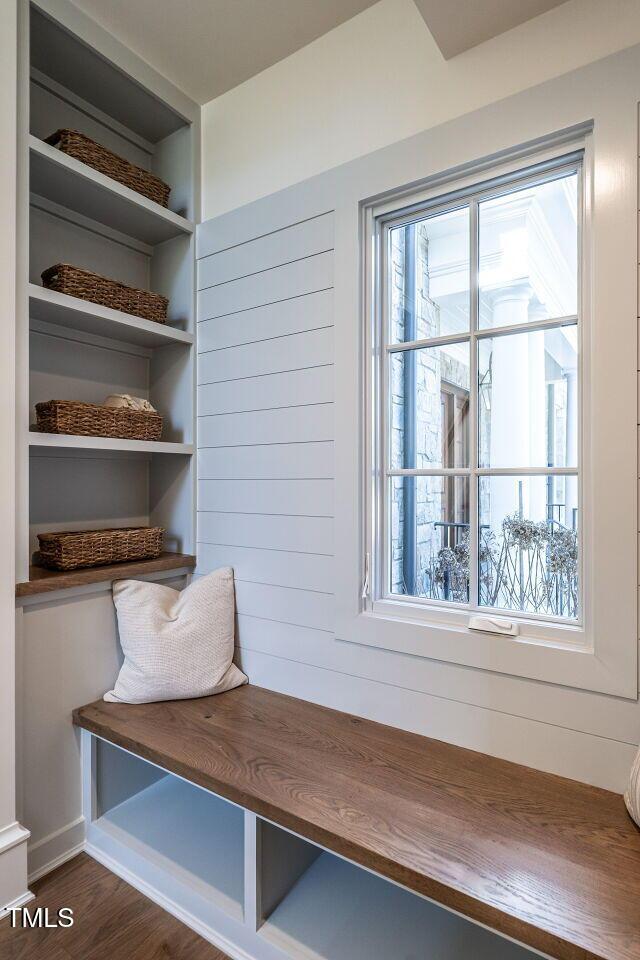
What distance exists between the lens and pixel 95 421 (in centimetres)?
176

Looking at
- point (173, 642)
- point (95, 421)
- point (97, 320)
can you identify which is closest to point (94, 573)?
point (173, 642)

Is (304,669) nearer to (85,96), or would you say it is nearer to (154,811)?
(154,811)

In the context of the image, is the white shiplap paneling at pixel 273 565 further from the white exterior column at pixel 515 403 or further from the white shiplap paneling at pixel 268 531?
the white exterior column at pixel 515 403

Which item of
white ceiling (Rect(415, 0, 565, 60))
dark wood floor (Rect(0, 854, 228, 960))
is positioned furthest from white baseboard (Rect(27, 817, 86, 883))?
white ceiling (Rect(415, 0, 565, 60))

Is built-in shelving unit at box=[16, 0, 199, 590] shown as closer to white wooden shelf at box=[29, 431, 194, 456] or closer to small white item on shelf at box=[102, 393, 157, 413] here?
white wooden shelf at box=[29, 431, 194, 456]

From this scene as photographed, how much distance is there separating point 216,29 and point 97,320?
3.35 ft

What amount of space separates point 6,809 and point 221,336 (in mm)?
1630

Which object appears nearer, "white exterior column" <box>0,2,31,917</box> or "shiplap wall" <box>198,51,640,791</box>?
"shiplap wall" <box>198,51,640,791</box>

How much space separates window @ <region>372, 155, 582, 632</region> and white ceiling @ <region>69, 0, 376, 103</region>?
0.68 meters

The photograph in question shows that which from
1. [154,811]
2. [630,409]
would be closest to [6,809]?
[154,811]

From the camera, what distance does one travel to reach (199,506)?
2.09 metres

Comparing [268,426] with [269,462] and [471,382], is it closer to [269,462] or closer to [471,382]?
[269,462]

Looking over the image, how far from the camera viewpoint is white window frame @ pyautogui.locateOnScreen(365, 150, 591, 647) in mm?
1382

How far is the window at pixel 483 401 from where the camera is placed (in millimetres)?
1423
